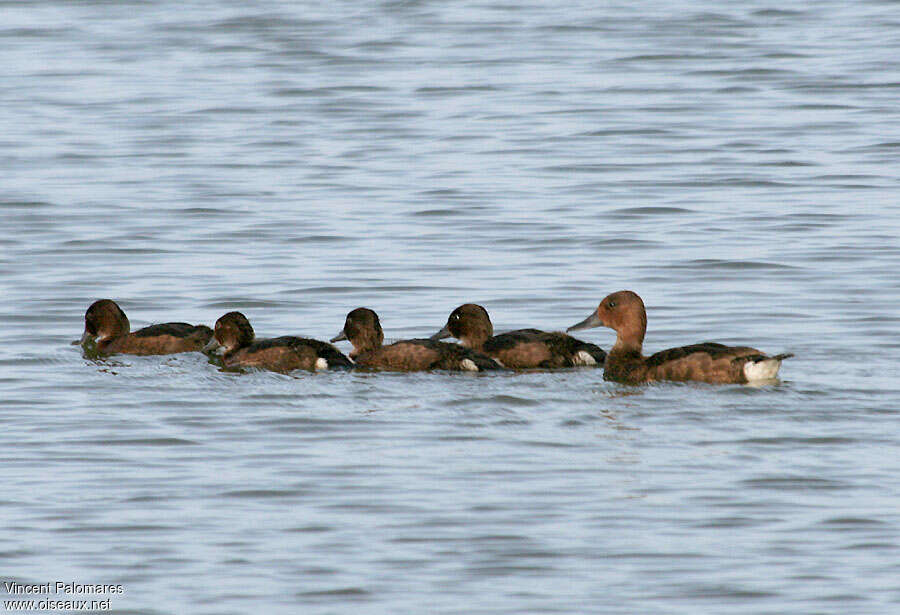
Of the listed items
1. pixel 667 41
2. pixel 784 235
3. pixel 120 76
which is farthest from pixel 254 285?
pixel 667 41

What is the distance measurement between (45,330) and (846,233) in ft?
21.8

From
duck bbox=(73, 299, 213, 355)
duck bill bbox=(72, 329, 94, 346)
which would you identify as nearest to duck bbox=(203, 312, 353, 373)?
duck bbox=(73, 299, 213, 355)

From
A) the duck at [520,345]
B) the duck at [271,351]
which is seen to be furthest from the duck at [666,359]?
the duck at [271,351]

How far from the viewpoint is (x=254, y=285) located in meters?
13.7

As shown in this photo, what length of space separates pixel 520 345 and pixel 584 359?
1.43 feet

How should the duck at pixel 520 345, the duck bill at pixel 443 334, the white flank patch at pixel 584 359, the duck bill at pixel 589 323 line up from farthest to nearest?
the duck bill at pixel 443 334 < the duck bill at pixel 589 323 < the white flank patch at pixel 584 359 < the duck at pixel 520 345

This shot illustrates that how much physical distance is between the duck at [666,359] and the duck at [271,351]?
5.23ft

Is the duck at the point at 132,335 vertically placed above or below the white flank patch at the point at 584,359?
above

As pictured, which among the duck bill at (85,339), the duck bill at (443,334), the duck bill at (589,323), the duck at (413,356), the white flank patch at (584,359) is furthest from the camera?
the duck bill at (85,339)

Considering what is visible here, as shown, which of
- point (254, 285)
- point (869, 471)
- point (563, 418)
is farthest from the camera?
point (254, 285)

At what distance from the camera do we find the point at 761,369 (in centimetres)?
999

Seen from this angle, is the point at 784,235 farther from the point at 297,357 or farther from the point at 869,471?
the point at 869,471

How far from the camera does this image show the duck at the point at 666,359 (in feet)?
32.9

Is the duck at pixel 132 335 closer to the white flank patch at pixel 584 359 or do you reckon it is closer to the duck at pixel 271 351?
the duck at pixel 271 351
